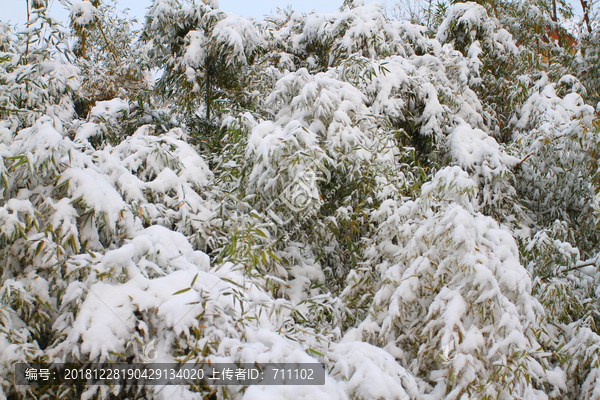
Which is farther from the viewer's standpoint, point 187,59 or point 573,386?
point 187,59

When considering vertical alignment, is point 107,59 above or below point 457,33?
below

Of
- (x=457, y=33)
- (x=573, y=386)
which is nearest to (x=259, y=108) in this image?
(x=457, y=33)

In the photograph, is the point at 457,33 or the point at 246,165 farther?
the point at 457,33

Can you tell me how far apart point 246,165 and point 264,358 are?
115 cm

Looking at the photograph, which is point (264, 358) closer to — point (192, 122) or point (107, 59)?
point (192, 122)

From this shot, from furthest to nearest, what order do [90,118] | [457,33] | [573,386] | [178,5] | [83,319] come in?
1. [457,33]
2. [178,5]
3. [90,118]
4. [573,386]
5. [83,319]

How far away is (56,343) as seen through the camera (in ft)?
3.63

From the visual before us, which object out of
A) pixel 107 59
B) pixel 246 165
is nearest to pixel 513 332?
pixel 246 165

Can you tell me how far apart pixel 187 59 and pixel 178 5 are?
1.54 feet

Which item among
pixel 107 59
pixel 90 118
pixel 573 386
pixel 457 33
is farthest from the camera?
pixel 107 59

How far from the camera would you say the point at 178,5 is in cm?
287

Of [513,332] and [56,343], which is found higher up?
[56,343]

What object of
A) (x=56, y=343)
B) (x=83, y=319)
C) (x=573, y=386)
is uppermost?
(x=83, y=319)

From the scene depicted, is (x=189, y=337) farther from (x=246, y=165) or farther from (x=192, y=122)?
(x=192, y=122)
